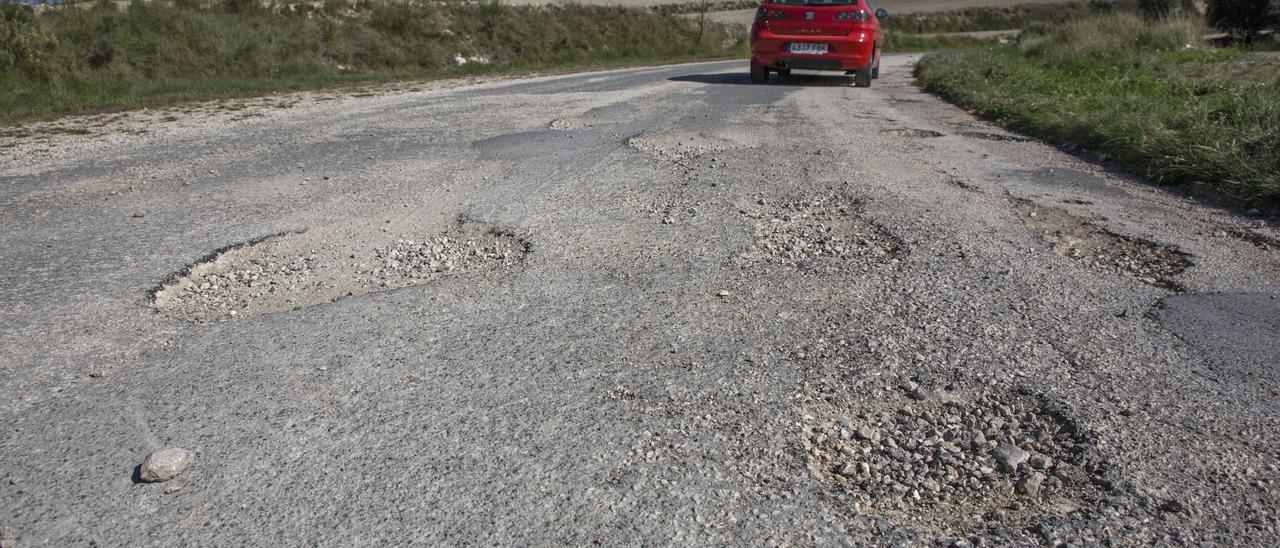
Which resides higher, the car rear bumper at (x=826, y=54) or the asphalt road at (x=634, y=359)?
the car rear bumper at (x=826, y=54)

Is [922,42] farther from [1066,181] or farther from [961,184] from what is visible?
[961,184]

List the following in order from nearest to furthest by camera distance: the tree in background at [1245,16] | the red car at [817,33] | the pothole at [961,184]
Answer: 1. the pothole at [961,184]
2. the red car at [817,33]
3. the tree in background at [1245,16]

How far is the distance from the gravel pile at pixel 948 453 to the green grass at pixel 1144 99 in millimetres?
3299

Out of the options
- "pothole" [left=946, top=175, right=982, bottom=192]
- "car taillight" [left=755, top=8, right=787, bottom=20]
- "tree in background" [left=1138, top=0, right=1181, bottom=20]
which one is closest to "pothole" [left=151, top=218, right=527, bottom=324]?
"pothole" [left=946, top=175, right=982, bottom=192]

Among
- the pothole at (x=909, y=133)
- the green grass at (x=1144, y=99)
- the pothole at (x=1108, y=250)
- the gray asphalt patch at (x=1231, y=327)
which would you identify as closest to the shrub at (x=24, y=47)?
the pothole at (x=909, y=133)

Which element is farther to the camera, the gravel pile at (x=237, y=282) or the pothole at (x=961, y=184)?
the pothole at (x=961, y=184)

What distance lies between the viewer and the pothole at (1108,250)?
338 cm

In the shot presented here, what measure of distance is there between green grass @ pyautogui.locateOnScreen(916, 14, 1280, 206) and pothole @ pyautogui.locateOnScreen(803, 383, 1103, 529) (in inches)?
130

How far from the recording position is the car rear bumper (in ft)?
37.2

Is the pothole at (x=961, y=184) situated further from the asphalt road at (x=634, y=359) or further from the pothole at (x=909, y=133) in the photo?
the pothole at (x=909, y=133)

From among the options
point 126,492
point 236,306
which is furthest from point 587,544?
point 236,306

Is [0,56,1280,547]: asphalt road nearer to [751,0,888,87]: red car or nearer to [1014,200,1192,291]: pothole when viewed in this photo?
[1014,200,1192,291]: pothole

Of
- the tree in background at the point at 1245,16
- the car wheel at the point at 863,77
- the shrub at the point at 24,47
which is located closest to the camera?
the shrub at the point at 24,47

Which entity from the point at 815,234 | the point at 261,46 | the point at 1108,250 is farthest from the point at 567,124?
the point at 261,46
